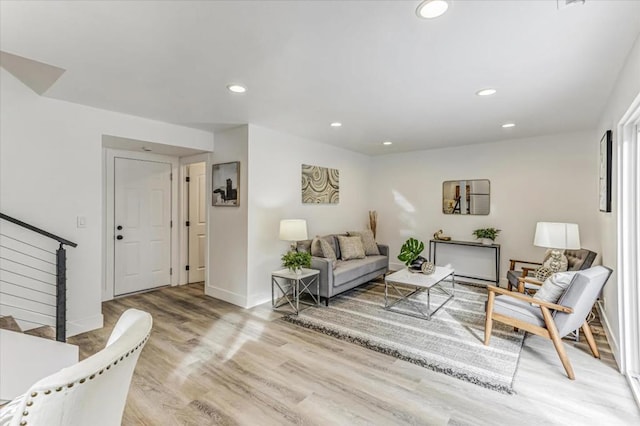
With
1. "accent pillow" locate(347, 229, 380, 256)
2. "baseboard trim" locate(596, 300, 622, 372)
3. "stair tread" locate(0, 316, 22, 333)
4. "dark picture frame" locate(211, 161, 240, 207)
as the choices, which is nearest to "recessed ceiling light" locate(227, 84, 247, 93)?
"dark picture frame" locate(211, 161, 240, 207)

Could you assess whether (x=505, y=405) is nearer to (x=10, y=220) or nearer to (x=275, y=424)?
(x=275, y=424)

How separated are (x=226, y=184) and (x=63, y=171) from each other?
A: 5.62 feet

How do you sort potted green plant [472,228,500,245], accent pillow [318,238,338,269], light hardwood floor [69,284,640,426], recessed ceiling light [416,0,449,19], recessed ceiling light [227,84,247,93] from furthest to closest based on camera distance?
potted green plant [472,228,500,245]
accent pillow [318,238,338,269]
recessed ceiling light [227,84,247,93]
light hardwood floor [69,284,640,426]
recessed ceiling light [416,0,449,19]

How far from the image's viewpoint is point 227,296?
4195mm

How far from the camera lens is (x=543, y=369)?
245 centimetres

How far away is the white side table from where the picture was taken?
3748mm

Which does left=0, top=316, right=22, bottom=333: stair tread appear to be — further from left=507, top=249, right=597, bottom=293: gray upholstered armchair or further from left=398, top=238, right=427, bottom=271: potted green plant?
left=507, top=249, right=597, bottom=293: gray upholstered armchair

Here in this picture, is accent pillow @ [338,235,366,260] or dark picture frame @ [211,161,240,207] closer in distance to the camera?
dark picture frame @ [211,161,240,207]

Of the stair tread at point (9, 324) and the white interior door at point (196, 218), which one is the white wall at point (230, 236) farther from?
the stair tread at point (9, 324)

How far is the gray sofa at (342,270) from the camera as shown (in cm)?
391

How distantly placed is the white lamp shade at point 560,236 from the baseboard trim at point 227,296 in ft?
12.0

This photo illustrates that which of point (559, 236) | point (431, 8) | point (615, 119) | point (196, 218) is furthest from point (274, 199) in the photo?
point (615, 119)

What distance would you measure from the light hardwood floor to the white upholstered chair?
1.17 meters

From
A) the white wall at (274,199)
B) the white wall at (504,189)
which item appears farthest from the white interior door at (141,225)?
the white wall at (504,189)
